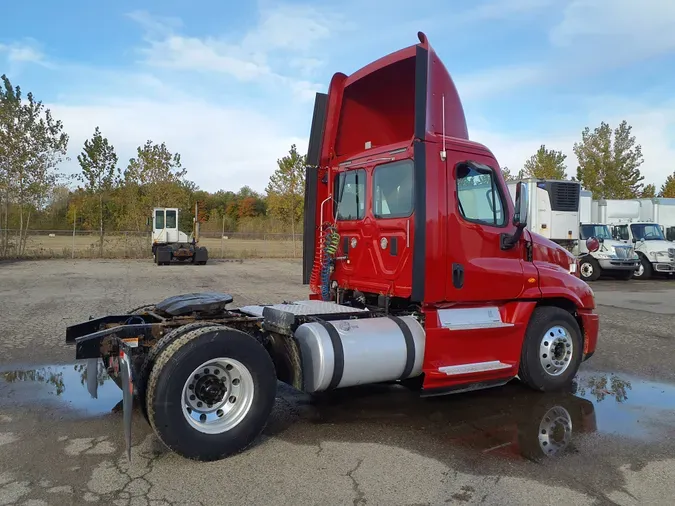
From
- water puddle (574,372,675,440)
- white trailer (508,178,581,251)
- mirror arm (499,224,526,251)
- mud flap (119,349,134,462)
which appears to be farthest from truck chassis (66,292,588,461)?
white trailer (508,178,581,251)

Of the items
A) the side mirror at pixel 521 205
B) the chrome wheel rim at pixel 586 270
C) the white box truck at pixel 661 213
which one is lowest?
the chrome wheel rim at pixel 586 270

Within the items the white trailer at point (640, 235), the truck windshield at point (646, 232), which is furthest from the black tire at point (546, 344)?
the truck windshield at point (646, 232)

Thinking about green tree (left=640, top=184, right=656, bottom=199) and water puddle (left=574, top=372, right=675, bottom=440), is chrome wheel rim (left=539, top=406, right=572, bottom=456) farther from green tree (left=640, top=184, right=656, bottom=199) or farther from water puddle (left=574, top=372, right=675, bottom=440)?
green tree (left=640, top=184, right=656, bottom=199)

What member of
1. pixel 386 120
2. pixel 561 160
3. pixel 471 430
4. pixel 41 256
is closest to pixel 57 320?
pixel 386 120

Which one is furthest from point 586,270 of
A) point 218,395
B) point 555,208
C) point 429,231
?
point 218,395

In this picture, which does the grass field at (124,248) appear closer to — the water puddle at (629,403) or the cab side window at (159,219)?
the cab side window at (159,219)

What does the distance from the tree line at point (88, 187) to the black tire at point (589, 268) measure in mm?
17353

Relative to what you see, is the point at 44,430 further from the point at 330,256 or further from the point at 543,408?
the point at 543,408

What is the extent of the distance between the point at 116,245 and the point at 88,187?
138 inches

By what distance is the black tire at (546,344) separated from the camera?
20.0ft

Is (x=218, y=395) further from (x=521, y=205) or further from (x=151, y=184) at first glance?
(x=151, y=184)

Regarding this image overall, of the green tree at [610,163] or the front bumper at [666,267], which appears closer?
the front bumper at [666,267]

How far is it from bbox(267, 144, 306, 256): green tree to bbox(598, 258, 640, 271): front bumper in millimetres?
17783

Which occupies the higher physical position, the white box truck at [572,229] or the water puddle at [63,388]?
the white box truck at [572,229]
